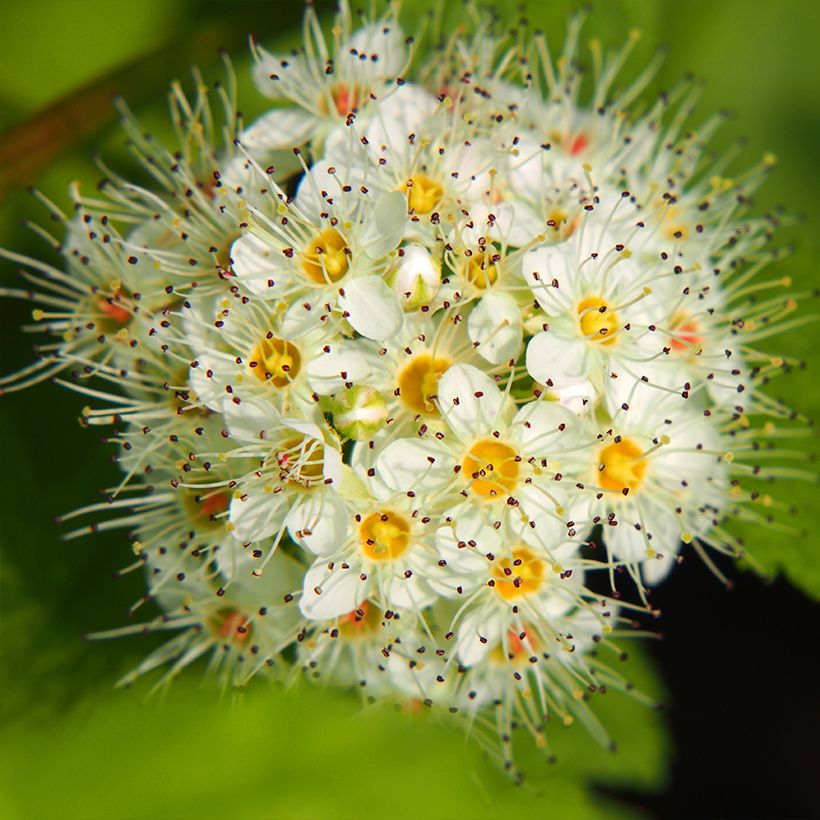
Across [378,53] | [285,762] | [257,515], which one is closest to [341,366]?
[257,515]

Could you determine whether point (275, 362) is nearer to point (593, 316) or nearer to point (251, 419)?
point (251, 419)

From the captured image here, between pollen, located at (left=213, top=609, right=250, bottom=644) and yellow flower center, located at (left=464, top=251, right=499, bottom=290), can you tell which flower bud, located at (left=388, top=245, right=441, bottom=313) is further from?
pollen, located at (left=213, top=609, right=250, bottom=644)

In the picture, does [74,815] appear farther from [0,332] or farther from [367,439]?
[367,439]

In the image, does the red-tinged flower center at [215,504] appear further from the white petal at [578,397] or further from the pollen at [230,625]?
the white petal at [578,397]

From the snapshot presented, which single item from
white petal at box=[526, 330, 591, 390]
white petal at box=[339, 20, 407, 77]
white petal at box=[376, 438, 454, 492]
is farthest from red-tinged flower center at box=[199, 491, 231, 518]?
white petal at box=[339, 20, 407, 77]

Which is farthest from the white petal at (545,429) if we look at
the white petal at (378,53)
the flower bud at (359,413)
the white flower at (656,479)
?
the white petal at (378,53)

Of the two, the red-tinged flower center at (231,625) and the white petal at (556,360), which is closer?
the white petal at (556,360)
